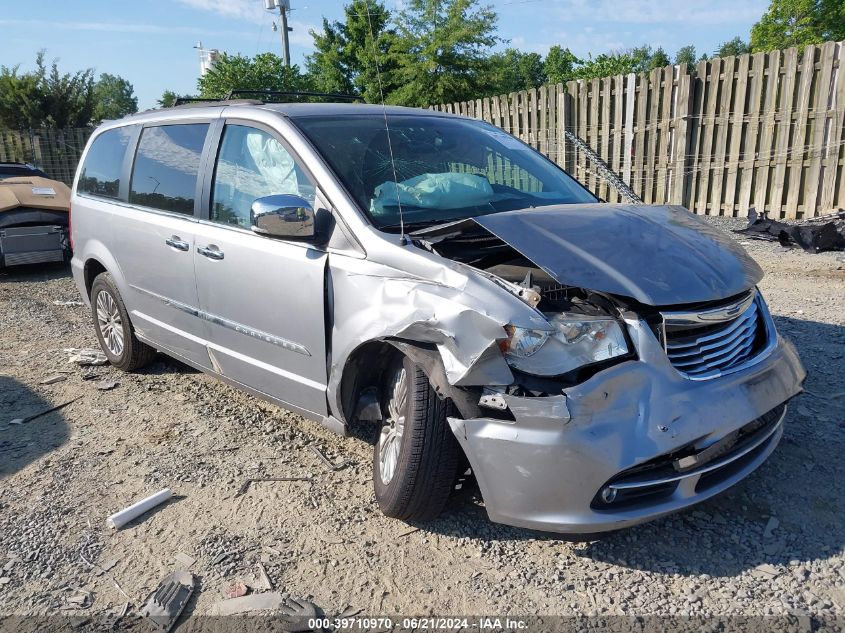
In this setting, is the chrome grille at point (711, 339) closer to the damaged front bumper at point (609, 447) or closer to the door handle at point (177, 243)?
the damaged front bumper at point (609, 447)

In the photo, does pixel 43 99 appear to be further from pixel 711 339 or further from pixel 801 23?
pixel 801 23

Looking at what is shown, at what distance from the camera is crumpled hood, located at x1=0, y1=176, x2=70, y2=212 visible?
30.0 ft

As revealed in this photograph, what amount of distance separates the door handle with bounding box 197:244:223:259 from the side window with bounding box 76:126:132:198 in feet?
5.24

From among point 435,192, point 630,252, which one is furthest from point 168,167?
point 630,252

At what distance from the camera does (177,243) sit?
3936 mm

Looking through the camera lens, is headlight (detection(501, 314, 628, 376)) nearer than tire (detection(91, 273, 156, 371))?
Yes

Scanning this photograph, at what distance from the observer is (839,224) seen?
7.95 meters

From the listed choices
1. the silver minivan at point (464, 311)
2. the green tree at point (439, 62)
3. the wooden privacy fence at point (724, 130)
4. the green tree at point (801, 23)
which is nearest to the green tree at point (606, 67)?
the green tree at point (801, 23)

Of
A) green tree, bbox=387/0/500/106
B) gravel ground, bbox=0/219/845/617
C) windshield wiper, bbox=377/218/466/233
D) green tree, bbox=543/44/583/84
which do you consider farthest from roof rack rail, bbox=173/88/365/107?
green tree, bbox=543/44/583/84

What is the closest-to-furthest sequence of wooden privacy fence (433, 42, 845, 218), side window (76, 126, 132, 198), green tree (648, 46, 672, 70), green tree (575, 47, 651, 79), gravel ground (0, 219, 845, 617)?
gravel ground (0, 219, 845, 617) → side window (76, 126, 132, 198) → wooden privacy fence (433, 42, 845, 218) → green tree (575, 47, 651, 79) → green tree (648, 46, 672, 70)

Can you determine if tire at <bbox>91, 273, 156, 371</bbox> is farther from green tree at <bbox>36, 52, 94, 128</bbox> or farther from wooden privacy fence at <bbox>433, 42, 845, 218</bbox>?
green tree at <bbox>36, 52, 94, 128</bbox>

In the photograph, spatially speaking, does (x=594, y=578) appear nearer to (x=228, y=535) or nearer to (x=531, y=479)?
(x=531, y=479)

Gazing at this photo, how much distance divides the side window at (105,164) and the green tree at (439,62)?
38.9 ft

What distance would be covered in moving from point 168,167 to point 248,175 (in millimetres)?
970
